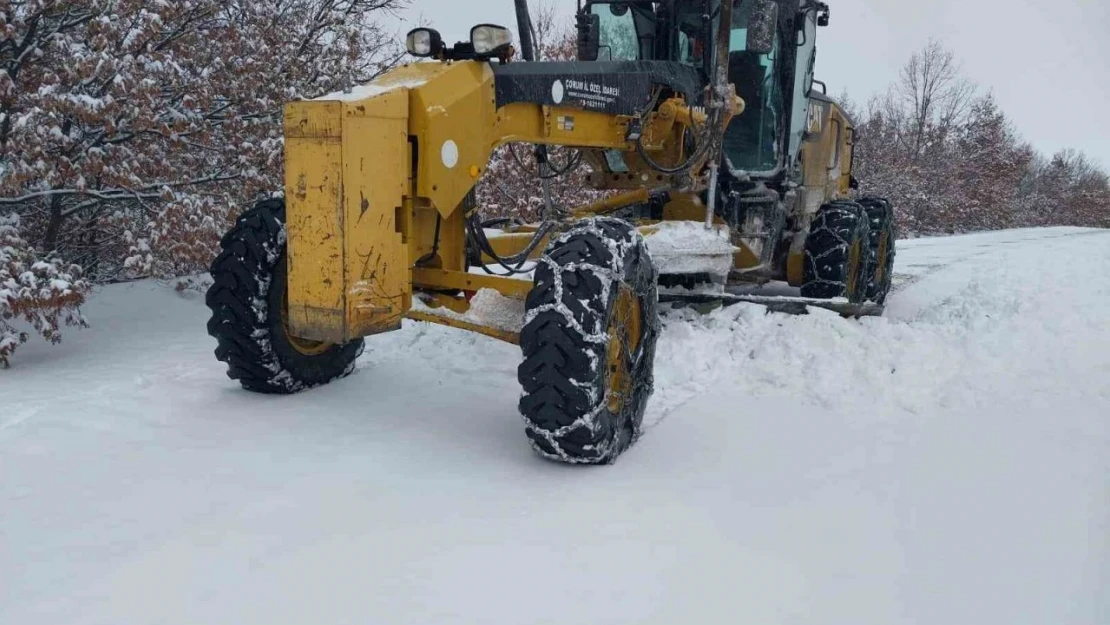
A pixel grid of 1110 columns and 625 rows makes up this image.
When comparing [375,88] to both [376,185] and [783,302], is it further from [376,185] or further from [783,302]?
[783,302]

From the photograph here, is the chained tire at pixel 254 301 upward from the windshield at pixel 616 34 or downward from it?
downward

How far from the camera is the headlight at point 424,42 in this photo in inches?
179

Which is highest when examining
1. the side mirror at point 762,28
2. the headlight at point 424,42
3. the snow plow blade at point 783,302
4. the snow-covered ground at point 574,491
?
the side mirror at point 762,28

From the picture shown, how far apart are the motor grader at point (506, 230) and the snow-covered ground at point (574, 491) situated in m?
0.35

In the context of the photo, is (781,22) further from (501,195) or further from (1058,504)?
(501,195)

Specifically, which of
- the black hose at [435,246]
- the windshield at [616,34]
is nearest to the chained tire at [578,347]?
the black hose at [435,246]

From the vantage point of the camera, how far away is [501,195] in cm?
1311

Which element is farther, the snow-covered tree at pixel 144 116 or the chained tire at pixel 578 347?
the snow-covered tree at pixel 144 116

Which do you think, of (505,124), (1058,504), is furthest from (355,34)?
(1058,504)

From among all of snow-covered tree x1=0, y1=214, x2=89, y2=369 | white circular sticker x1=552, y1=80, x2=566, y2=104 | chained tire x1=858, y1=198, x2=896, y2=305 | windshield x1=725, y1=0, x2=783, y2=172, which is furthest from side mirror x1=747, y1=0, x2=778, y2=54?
snow-covered tree x1=0, y1=214, x2=89, y2=369

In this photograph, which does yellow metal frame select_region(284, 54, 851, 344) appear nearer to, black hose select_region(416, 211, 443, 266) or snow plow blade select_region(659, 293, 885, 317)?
black hose select_region(416, 211, 443, 266)

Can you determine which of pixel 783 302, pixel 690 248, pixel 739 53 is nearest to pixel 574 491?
pixel 690 248

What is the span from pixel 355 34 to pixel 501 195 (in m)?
3.90

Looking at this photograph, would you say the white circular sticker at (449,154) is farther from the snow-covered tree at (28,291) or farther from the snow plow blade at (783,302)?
the snow-covered tree at (28,291)
